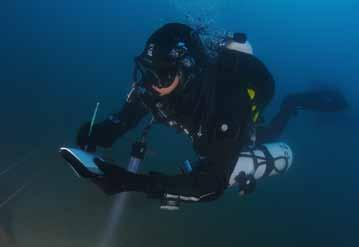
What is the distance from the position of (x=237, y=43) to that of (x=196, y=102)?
94 centimetres

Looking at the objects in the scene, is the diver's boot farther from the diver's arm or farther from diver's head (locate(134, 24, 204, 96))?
diver's head (locate(134, 24, 204, 96))

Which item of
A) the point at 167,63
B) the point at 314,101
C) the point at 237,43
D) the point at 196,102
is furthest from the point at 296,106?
the point at 167,63

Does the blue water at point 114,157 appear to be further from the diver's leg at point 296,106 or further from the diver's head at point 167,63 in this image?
the diver's leg at point 296,106

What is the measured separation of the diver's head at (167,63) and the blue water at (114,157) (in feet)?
3.72

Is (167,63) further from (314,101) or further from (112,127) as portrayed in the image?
(314,101)

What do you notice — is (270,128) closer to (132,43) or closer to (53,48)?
(53,48)

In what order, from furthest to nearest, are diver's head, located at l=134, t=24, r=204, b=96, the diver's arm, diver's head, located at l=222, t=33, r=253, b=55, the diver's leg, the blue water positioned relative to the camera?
the blue water → the diver's leg → the diver's arm → diver's head, located at l=222, t=33, r=253, b=55 → diver's head, located at l=134, t=24, r=204, b=96

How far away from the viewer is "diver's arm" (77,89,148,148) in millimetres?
4137

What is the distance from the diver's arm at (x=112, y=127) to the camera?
13.6 ft

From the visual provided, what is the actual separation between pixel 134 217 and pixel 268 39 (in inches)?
1039

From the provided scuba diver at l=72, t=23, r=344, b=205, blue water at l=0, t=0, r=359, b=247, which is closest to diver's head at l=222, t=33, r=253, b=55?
scuba diver at l=72, t=23, r=344, b=205

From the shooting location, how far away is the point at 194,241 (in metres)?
6.79

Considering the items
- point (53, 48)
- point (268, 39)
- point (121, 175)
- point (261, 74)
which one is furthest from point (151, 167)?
point (268, 39)

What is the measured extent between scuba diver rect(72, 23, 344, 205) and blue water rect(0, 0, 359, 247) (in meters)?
1.09
